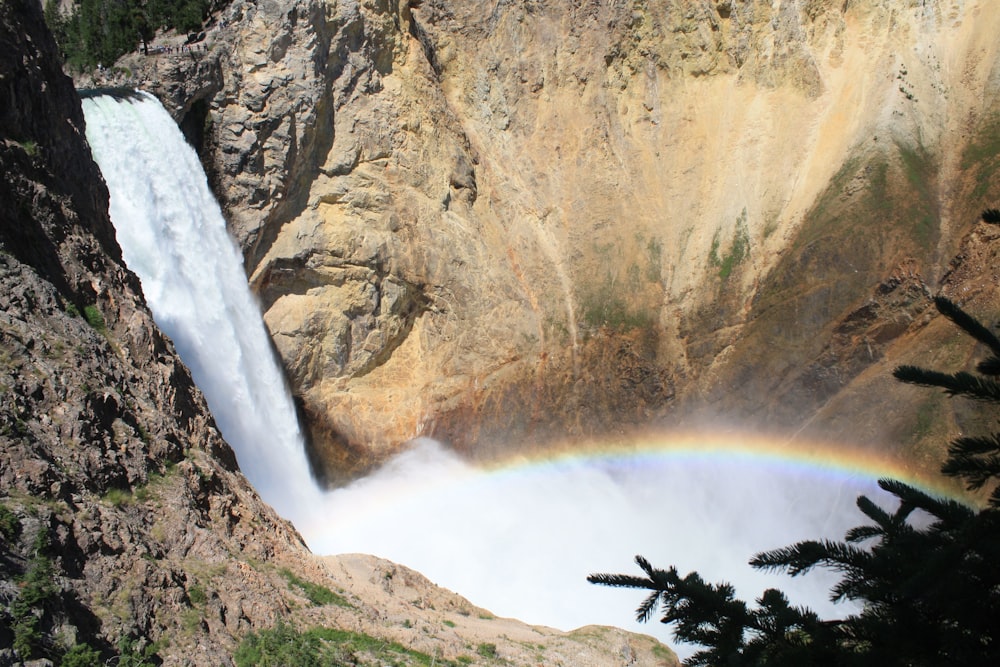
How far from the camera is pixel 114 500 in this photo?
367 inches

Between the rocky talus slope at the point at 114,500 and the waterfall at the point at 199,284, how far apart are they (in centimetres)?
555

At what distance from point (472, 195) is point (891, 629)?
79.3ft

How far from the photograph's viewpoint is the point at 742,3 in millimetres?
26891

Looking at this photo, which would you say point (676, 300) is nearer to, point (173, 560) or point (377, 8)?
point (377, 8)

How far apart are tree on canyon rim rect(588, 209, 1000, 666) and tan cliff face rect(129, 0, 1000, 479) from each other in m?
19.6

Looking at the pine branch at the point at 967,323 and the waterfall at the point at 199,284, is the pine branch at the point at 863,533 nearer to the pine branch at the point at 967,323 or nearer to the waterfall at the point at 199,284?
the pine branch at the point at 967,323

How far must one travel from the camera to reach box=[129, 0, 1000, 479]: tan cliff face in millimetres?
23688

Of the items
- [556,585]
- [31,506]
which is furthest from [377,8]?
[31,506]

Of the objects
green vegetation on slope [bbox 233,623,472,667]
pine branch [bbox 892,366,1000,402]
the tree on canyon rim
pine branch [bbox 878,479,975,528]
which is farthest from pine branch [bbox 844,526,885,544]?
green vegetation on slope [bbox 233,623,472,667]

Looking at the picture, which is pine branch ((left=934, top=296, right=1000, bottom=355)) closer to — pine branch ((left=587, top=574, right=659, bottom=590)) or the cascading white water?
pine branch ((left=587, top=574, right=659, bottom=590))

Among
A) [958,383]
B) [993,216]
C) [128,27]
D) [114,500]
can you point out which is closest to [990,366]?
[958,383]

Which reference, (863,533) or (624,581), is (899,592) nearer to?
(863,533)

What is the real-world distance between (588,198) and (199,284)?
1227 cm

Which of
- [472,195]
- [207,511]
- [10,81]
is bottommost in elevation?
[207,511]
